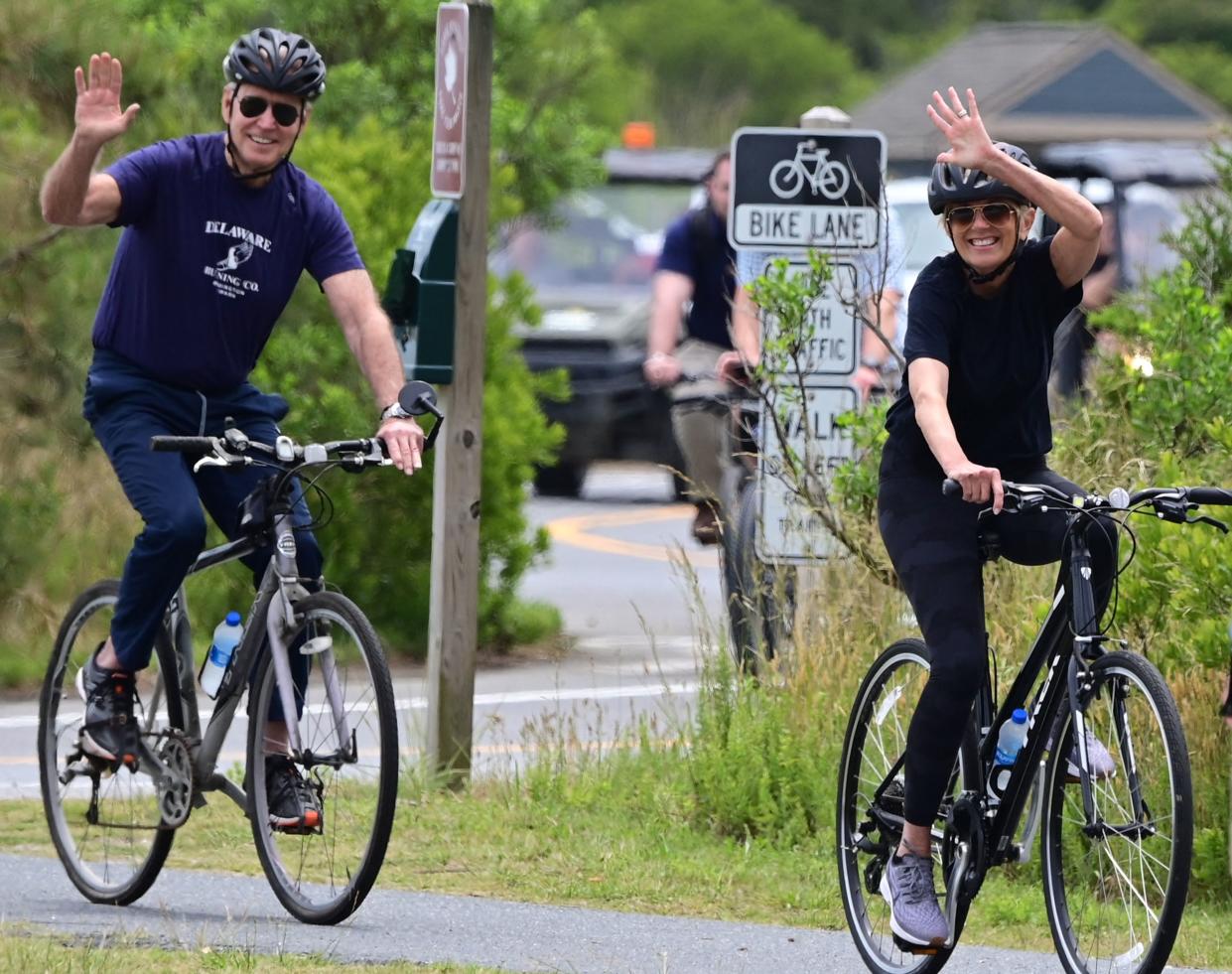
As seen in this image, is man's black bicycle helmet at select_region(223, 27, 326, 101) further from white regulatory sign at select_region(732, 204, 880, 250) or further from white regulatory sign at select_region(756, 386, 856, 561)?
white regulatory sign at select_region(732, 204, 880, 250)

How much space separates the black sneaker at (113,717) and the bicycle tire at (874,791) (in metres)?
1.85

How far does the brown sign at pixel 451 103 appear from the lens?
27.6 ft

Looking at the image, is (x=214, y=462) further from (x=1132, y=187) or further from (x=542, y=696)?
(x=1132, y=187)

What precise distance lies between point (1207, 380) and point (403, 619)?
4.77m

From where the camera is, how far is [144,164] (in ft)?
22.1

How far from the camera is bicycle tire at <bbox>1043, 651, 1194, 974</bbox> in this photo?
5246 mm

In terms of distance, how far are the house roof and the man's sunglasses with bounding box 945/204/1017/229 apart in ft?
80.2

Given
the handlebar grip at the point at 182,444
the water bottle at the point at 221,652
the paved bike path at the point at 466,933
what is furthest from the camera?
the water bottle at the point at 221,652

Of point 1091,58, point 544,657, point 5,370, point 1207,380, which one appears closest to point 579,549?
point 544,657

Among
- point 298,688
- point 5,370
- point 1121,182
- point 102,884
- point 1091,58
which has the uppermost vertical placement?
point 1091,58

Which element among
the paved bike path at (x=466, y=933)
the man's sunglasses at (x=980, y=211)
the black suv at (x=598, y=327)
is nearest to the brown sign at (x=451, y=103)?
the paved bike path at (x=466, y=933)

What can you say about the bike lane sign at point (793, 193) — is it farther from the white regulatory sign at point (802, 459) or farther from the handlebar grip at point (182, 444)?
the handlebar grip at point (182, 444)

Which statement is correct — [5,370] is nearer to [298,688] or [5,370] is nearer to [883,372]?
[883,372]

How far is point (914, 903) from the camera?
229 inches
